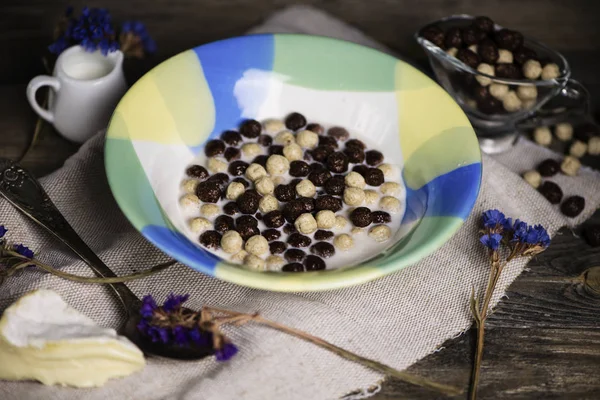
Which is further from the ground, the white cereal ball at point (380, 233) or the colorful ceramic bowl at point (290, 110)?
the colorful ceramic bowl at point (290, 110)

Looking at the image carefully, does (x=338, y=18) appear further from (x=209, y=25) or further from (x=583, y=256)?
(x=583, y=256)

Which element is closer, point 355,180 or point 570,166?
point 355,180

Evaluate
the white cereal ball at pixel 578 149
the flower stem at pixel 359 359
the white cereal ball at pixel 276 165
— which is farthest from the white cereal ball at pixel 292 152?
the white cereal ball at pixel 578 149

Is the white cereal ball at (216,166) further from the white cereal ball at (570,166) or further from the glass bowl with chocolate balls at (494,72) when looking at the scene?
the white cereal ball at (570,166)

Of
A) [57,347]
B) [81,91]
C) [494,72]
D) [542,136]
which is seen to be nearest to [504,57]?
[494,72]

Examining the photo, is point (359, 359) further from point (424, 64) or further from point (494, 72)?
point (424, 64)

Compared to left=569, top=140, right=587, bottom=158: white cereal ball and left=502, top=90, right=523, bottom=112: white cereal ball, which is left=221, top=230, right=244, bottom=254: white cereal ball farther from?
left=569, top=140, right=587, bottom=158: white cereal ball
